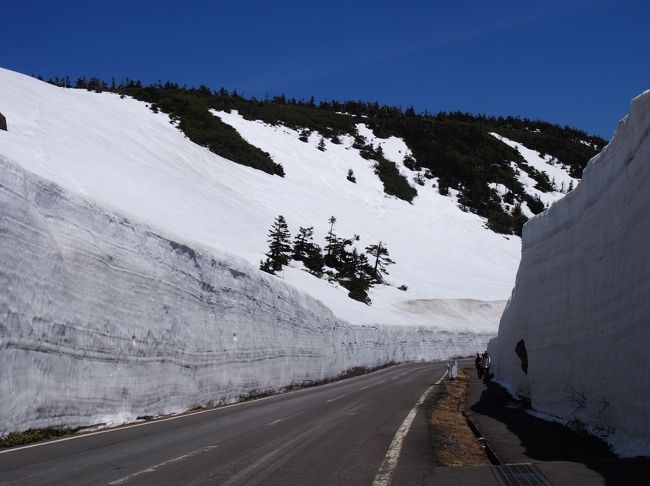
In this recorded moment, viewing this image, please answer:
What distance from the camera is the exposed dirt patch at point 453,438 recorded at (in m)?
9.43

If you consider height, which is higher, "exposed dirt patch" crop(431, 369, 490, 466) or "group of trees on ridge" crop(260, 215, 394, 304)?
"group of trees on ridge" crop(260, 215, 394, 304)

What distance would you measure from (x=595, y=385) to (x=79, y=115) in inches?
2692

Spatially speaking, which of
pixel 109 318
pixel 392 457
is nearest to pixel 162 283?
pixel 109 318

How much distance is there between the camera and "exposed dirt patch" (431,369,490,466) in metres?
9.43

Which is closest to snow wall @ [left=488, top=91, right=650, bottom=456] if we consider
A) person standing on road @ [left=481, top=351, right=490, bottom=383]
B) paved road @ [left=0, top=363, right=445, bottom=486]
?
paved road @ [left=0, top=363, right=445, bottom=486]

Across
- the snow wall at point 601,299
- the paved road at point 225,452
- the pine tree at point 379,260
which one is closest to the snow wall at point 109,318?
the paved road at point 225,452

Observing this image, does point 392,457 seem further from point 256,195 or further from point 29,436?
point 256,195

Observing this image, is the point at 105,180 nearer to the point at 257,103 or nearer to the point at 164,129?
the point at 164,129

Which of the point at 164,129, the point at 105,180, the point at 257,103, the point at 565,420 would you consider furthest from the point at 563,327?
the point at 257,103

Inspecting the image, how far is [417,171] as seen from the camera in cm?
11800

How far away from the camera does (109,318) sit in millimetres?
14336

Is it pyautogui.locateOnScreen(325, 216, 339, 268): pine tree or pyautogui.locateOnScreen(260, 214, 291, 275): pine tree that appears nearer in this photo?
pyautogui.locateOnScreen(260, 214, 291, 275): pine tree

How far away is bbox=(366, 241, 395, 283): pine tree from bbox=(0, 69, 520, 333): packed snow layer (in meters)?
1.53

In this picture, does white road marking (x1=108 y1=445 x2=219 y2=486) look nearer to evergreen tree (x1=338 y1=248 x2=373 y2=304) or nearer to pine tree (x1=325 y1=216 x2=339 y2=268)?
evergreen tree (x1=338 y1=248 x2=373 y2=304)
